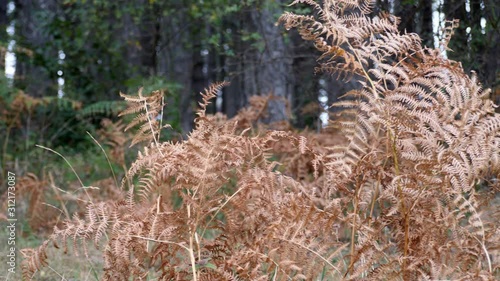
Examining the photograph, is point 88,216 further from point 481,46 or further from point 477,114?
point 481,46

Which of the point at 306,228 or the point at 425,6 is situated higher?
the point at 425,6

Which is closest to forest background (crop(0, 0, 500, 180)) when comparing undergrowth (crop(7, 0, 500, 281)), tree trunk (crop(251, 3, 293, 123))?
tree trunk (crop(251, 3, 293, 123))

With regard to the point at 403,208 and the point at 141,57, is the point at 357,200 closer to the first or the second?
the point at 403,208

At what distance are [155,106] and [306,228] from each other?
3.11ft

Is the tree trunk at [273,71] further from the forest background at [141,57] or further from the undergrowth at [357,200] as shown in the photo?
the undergrowth at [357,200]

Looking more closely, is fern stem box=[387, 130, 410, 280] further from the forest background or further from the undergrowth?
the forest background

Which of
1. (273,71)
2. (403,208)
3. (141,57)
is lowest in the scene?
(403,208)

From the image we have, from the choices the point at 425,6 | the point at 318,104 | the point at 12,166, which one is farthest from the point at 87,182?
the point at 425,6

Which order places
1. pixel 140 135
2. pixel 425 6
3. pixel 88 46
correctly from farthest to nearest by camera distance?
pixel 88 46 < pixel 425 6 < pixel 140 135

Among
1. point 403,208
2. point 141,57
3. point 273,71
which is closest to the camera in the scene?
point 403,208

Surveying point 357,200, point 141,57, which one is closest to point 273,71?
point 141,57

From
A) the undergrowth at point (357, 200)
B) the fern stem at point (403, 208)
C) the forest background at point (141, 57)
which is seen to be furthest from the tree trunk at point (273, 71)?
the fern stem at point (403, 208)

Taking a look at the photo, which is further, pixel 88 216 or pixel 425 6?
pixel 425 6

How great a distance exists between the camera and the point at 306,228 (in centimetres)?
286
